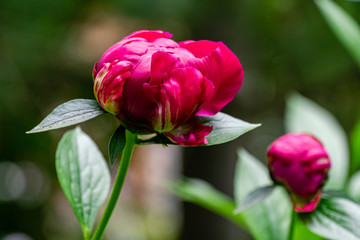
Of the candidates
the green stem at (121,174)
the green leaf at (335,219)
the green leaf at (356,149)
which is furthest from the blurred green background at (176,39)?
the green stem at (121,174)

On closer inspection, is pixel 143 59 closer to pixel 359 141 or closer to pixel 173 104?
pixel 173 104

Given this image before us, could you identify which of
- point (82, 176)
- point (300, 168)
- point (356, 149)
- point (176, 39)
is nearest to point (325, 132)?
point (356, 149)

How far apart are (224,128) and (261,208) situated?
0.27 meters

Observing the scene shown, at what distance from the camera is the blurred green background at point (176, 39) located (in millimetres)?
1778

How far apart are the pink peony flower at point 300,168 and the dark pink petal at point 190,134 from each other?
0.15 metres

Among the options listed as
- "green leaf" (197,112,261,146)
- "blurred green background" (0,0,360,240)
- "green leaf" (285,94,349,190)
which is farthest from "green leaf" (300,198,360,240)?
"blurred green background" (0,0,360,240)

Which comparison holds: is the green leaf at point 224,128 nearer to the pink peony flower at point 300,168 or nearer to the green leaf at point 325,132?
the pink peony flower at point 300,168

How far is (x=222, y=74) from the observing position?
33 cm

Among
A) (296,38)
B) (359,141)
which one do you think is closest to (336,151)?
(359,141)

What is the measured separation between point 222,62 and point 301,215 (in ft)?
0.67

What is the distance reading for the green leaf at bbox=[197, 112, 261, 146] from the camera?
33cm

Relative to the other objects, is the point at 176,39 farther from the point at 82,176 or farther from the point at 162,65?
the point at 162,65

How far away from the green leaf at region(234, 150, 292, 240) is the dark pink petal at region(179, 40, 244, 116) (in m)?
0.23

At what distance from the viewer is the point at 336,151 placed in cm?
74
